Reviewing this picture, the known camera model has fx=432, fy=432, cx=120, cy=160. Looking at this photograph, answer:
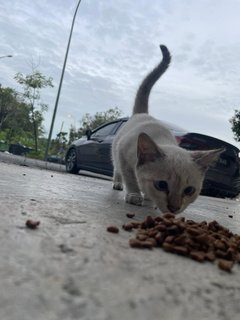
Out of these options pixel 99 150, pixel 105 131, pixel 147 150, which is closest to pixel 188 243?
pixel 147 150

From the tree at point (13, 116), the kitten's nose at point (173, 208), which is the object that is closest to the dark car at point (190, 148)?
the kitten's nose at point (173, 208)

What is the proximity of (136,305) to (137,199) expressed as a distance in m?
2.82

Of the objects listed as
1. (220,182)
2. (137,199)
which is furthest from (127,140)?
(220,182)

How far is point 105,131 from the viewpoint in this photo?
10891 mm

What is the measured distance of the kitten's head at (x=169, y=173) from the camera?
10.6 ft

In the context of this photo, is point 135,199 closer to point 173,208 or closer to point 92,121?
point 173,208

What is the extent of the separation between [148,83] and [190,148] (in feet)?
9.66

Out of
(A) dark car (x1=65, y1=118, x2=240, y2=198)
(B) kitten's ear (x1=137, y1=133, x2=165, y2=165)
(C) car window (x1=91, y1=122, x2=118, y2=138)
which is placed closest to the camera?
(B) kitten's ear (x1=137, y1=133, x2=165, y2=165)

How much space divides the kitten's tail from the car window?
428 centimetres

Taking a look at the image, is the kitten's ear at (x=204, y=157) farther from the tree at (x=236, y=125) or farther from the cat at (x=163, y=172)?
the tree at (x=236, y=125)

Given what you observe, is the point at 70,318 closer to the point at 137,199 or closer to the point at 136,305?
the point at 136,305

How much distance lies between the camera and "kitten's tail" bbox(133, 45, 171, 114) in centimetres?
594

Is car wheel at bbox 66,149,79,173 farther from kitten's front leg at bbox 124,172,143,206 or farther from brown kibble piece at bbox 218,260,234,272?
brown kibble piece at bbox 218,260,234,272

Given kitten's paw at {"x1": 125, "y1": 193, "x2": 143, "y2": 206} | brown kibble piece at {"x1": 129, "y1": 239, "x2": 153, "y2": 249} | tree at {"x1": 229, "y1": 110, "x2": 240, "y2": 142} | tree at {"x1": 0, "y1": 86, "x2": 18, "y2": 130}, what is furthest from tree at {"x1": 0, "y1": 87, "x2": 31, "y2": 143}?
brown kibble piece at {"x1": 129, "y1": 239, "x2": 153, "y2": 249}
